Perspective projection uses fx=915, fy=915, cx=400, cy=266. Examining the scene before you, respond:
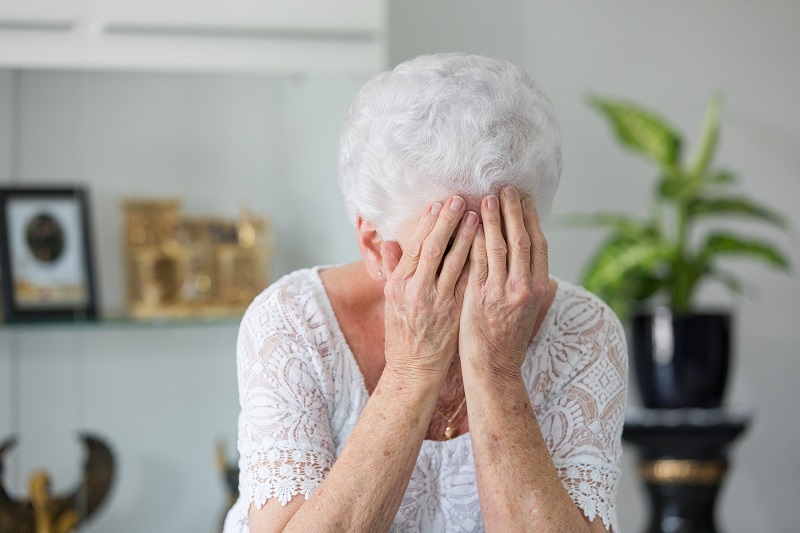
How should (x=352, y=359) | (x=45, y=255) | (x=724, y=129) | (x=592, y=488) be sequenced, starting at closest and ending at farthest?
(x=592, y=488)
(x=352, y=359)
(x=45, y=255)
(x=724, y=129)

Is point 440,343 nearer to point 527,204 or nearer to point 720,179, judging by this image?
point 527,204

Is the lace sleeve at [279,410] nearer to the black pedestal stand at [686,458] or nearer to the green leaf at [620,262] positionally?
the green leaf at [620,262]

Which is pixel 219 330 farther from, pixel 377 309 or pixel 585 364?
pixel 585 364

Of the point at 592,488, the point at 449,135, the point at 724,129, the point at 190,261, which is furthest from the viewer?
the point at 724,129

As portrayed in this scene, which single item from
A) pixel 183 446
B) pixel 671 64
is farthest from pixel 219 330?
pixel 671 64

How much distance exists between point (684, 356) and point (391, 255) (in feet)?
5.30

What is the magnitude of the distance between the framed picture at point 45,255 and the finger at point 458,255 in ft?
4.84

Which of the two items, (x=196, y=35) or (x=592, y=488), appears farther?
(x=196, y=35)

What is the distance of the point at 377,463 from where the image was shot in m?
1.14

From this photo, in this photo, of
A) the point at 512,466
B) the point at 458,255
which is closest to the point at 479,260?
the point at 458,255

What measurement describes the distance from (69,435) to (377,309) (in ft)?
4.15

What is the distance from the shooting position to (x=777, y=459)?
3.19m

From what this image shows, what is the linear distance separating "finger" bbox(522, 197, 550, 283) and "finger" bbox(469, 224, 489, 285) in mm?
60

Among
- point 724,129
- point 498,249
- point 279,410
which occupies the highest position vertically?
point 724,129
